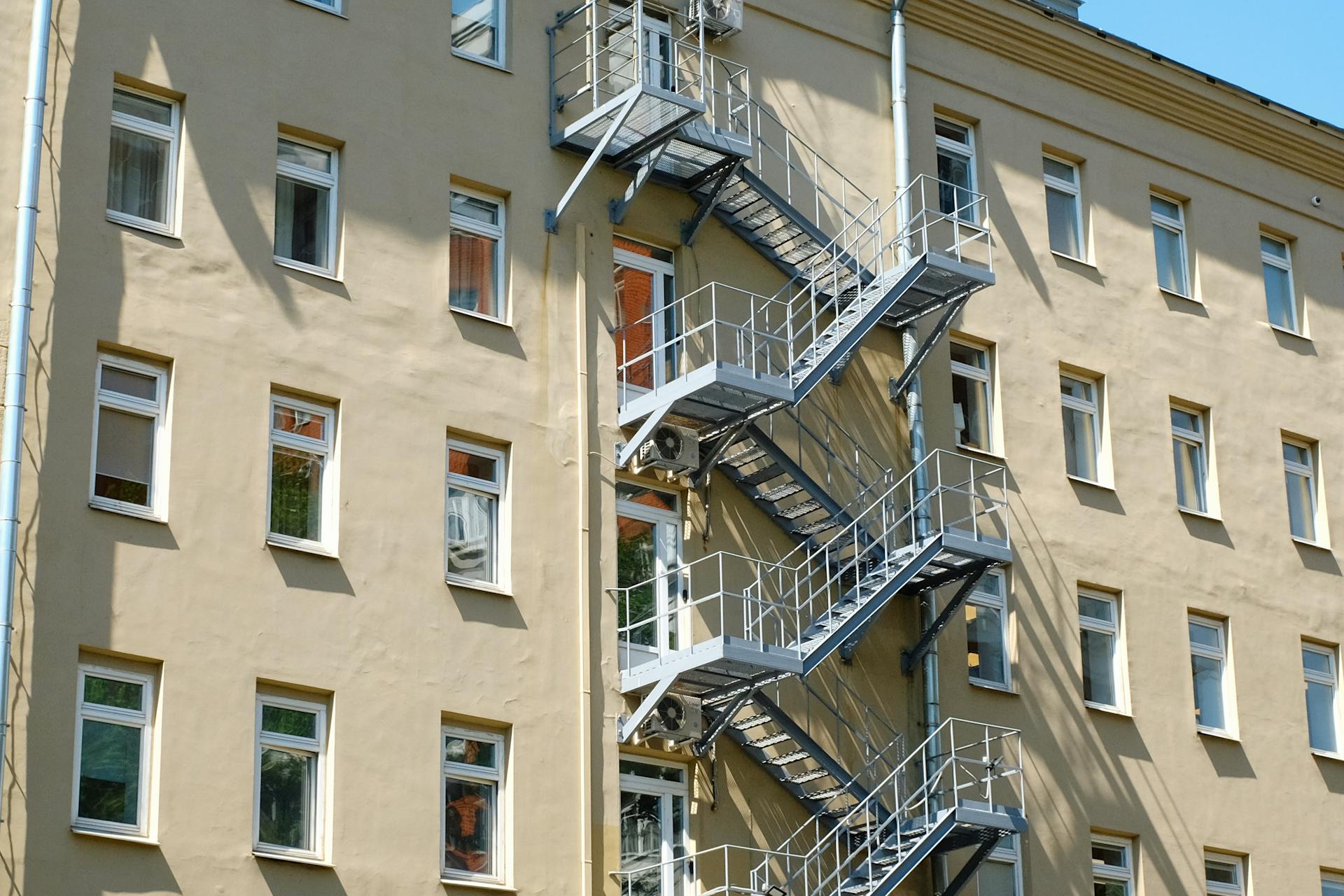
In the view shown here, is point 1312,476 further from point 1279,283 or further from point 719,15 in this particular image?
point 719,15

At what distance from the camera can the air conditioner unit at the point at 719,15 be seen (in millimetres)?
25703

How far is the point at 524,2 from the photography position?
24750 millimetres

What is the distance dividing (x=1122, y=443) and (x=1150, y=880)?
5.61m

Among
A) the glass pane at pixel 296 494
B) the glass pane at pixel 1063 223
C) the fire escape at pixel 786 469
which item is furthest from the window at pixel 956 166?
the glass pane at pixel 296 494

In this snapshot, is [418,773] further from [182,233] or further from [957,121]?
[957,121]

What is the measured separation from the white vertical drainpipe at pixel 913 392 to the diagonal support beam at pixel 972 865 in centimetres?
37

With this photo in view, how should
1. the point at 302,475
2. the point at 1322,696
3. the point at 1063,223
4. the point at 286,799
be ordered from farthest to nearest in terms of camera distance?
1. the point at 1322,696
2. the point at 1063,223
3. the point at 302,475
4. the point at 286,799

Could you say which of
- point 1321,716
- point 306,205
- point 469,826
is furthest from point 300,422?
point 1321,716

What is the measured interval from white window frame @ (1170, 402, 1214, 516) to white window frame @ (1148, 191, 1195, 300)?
1662mm

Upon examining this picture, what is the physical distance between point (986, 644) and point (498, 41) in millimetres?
9094

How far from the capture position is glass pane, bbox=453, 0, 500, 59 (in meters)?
24.3

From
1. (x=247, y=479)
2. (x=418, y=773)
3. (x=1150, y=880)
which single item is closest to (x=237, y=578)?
(x=247, y=479)

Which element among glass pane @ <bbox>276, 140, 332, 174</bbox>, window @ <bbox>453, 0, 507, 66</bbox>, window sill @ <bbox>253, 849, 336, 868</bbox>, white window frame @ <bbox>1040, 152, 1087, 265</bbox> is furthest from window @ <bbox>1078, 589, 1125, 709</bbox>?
glass pane @ <bbox>276, 140, 332, 174</bbox>

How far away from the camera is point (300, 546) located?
2112 centimetres
